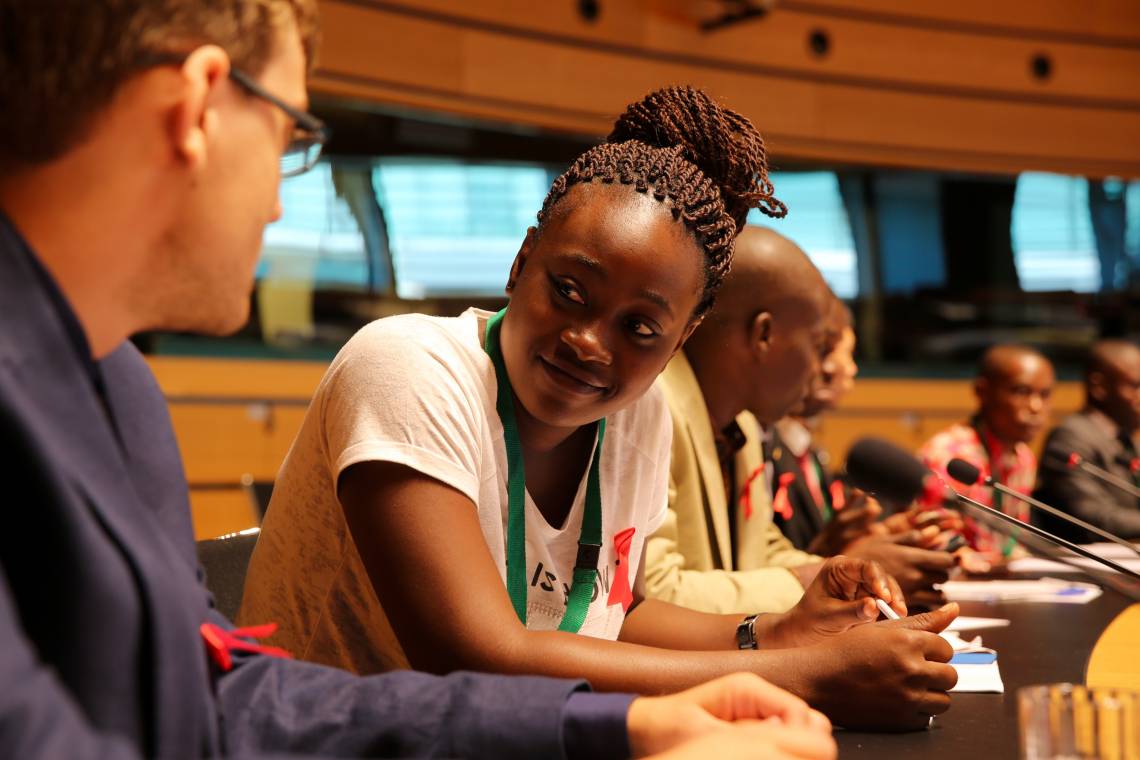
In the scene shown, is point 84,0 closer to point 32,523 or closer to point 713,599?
point 32,523

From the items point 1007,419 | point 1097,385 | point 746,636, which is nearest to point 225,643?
point 746,636

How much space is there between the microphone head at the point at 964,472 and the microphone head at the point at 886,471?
0.09m

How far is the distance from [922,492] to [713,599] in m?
0.51

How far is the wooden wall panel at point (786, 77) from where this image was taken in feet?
17.5

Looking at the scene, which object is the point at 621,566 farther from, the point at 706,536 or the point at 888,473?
the point at 888,473

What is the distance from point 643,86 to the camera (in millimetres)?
5926

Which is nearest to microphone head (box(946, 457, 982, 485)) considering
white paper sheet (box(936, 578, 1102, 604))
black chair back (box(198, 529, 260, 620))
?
white paper sheet (box(936, 578, 1102, 604))

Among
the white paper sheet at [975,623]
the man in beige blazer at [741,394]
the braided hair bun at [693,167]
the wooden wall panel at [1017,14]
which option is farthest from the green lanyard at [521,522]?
the wooden wall panel at [1017,14]

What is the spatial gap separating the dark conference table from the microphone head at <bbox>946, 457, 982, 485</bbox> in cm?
27

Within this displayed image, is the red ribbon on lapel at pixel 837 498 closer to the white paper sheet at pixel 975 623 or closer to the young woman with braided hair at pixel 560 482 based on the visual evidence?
the white paper sheet at pixel 975 623

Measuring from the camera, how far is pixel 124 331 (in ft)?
2.96

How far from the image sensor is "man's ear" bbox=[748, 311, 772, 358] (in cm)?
254

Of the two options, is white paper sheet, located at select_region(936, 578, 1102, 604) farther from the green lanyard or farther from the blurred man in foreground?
Result: the blurred man in foreground

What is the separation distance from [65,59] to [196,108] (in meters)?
0.09
